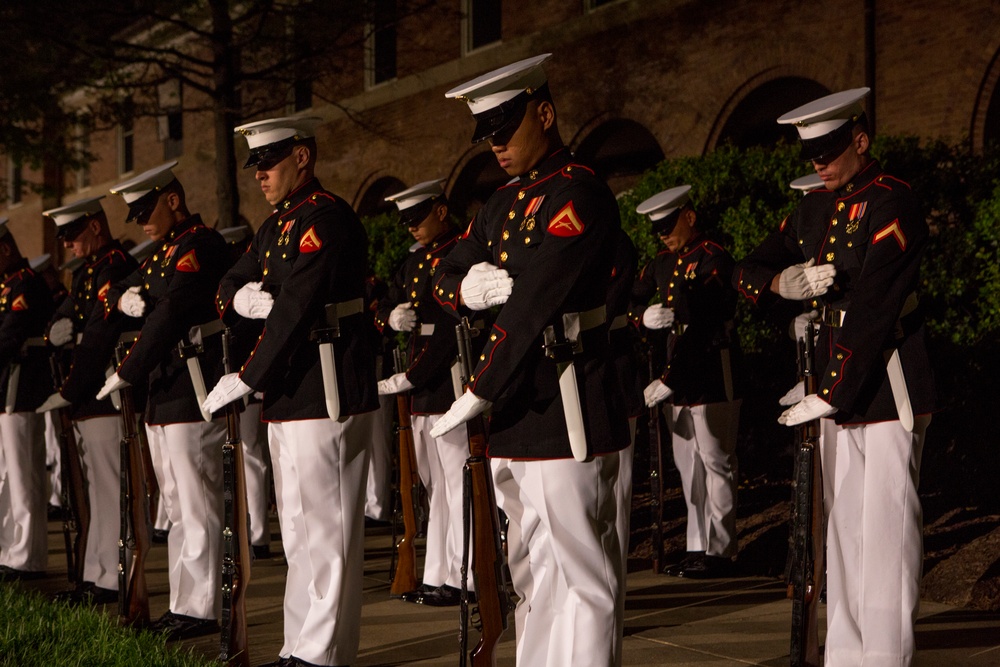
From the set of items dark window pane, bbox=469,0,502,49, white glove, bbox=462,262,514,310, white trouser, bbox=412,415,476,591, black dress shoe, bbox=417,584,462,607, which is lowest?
black dress shoe, bbox=417,584,462,607

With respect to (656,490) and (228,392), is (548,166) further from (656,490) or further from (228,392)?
(656,490)

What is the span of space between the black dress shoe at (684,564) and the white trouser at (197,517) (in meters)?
2.68

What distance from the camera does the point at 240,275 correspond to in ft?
16.7

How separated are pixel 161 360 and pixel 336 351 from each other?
130cm

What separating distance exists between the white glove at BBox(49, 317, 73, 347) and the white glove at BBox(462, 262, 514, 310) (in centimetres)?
443

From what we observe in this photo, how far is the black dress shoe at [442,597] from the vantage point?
620 centimetres

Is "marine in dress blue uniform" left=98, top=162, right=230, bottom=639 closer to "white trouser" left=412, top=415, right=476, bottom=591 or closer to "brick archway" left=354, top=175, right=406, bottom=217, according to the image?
"white trouser" left=412, top=415, right=476, bottom=591

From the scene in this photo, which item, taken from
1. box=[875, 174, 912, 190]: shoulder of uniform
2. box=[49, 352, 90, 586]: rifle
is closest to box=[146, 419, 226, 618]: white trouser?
box=[49, 352, 90, 586]: rifle

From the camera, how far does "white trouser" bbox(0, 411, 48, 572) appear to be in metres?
7.46

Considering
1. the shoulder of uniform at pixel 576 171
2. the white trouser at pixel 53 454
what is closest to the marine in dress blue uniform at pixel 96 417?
the shoulder of uniform at pixel 576 171

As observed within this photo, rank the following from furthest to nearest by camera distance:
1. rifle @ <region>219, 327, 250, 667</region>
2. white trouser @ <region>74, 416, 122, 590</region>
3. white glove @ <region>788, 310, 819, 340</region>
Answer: white trouser @ <region>74, 416, 122, 590</region> < white glove @ <region>788, 310, 819, 340</region> < rifle @ <region>219, 327, 250, 667</region>

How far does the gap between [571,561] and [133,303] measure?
3213 millimetres

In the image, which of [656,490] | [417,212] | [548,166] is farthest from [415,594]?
[548,166]

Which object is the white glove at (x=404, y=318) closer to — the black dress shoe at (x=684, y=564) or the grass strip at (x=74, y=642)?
the black dress shoe at (x=684, y=564)
